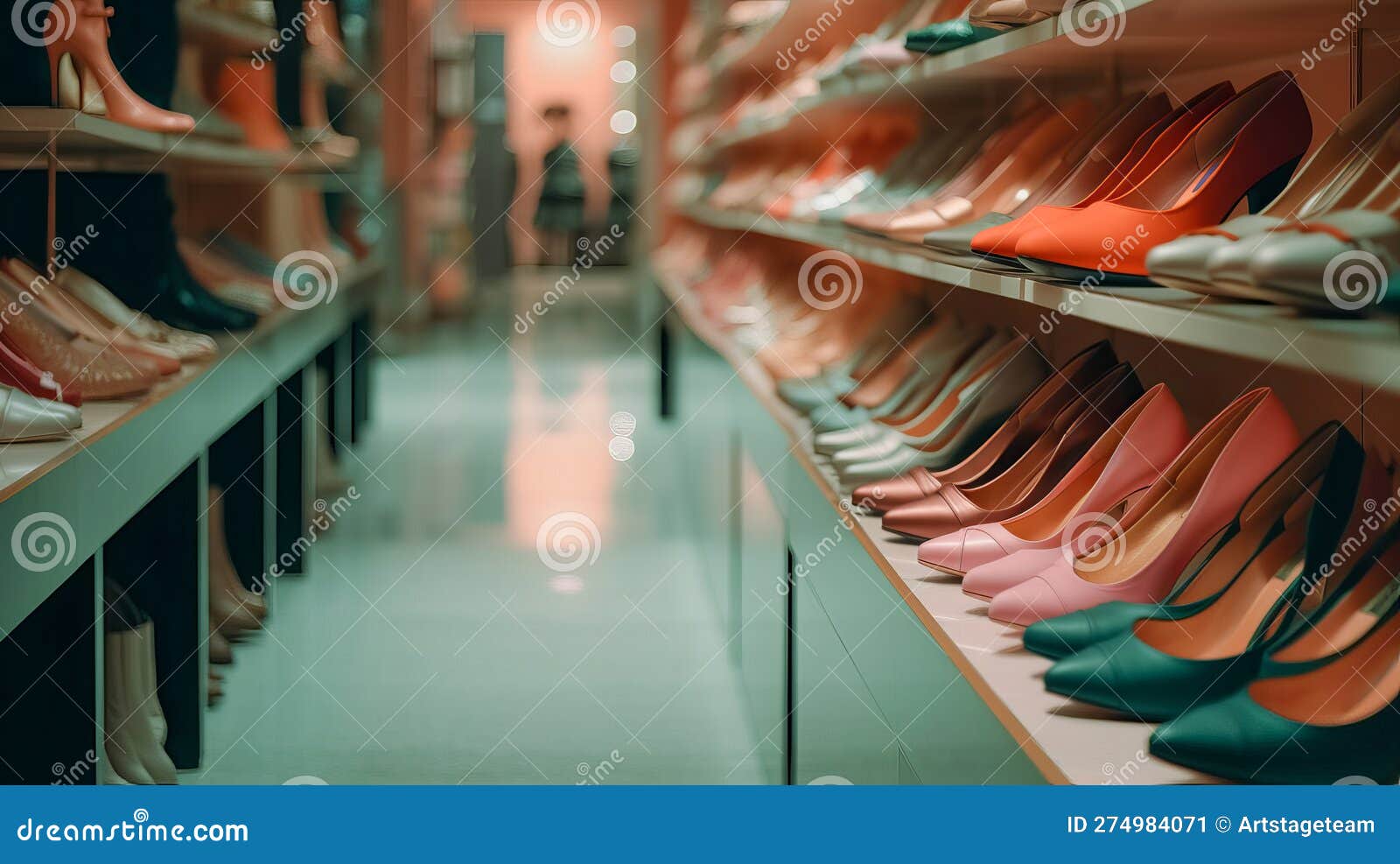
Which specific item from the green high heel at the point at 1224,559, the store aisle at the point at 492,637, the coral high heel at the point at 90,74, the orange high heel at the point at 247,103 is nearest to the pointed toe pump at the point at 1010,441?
the green high heel at the point at 1224,559

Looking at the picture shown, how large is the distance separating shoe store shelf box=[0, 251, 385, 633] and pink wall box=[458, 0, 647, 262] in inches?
363

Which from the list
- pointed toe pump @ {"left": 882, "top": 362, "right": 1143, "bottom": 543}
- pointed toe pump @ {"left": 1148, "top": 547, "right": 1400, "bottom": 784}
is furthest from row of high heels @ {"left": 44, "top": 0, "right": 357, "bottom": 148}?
pointed toe pump @ {"left": 1148, "top": 547, "right": 1400, "bottom": 784}

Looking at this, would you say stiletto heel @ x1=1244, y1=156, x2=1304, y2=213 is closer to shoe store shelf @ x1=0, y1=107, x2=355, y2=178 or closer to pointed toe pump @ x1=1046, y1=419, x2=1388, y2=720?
pointed toe pump @ x1=1046, y1=419, x2=1388, y2=720

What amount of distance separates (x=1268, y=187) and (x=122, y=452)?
5.76 feet

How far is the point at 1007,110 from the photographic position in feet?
8.68

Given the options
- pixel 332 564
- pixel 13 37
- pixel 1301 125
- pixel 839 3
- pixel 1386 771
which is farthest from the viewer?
pixel 332 564

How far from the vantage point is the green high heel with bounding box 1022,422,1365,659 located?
3.85 ft

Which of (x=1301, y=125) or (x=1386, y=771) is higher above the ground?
(x=1301, y=125)

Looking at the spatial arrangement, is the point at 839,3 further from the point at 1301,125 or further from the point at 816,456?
the point at 1301,125

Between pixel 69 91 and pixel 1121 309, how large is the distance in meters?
2.03

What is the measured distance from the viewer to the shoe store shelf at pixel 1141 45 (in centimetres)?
137

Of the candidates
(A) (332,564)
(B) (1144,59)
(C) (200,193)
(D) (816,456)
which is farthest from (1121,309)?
(C) (200,193)

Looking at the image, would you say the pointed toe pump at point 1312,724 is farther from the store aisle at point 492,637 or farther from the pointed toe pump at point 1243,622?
the store aisle at point 492,637

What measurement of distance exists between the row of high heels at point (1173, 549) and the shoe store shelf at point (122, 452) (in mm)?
1095
